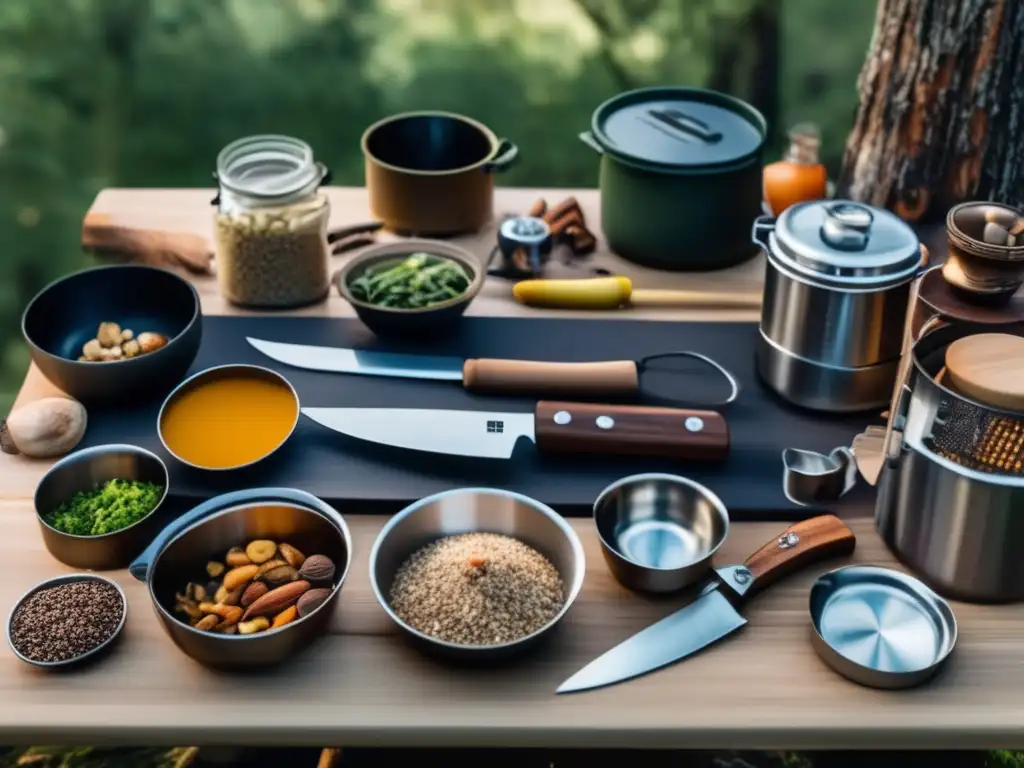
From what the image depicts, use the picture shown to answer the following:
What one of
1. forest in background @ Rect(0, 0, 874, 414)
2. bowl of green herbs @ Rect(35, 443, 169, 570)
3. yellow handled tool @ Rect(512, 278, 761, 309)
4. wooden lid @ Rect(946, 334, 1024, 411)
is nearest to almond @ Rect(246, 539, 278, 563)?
bowl of green herbs @ Rect(35, 443, 169, 570)

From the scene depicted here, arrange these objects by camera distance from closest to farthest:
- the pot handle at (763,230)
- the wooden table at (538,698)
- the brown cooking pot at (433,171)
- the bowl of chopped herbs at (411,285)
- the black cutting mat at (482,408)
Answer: the wooden table at (538,698) → the black cutting mat at (482,408) → the pot handle at (763,230) → the bowl of chopped herbs at (411,285) → the brown cooking pot at (433,171)

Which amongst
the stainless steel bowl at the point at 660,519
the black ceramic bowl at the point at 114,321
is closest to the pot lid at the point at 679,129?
the stainless steel bowl at the point at 660,519

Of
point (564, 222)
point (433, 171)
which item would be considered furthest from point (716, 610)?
point (433, 171)

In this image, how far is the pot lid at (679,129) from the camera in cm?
165

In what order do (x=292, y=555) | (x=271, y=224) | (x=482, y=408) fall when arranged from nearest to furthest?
(x=292, y=555) < (x=482, y=408) < (x=271, y=224)

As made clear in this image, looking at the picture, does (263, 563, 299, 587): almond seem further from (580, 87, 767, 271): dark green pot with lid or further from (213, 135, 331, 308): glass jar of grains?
(580, 87, 767, 271): dark green pot with lid

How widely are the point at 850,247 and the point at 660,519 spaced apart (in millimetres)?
381

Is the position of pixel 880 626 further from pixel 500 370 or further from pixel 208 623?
pixel 208 623

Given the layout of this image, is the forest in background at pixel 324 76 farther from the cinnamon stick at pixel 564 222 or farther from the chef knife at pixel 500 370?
the chef knife at pixel 500 370

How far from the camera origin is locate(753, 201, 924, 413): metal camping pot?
53.7 inches

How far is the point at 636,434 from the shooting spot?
137 cm

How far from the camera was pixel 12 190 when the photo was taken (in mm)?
2773

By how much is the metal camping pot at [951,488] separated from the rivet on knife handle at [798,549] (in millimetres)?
55

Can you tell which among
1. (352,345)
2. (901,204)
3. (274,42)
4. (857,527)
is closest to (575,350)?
(352,345)
